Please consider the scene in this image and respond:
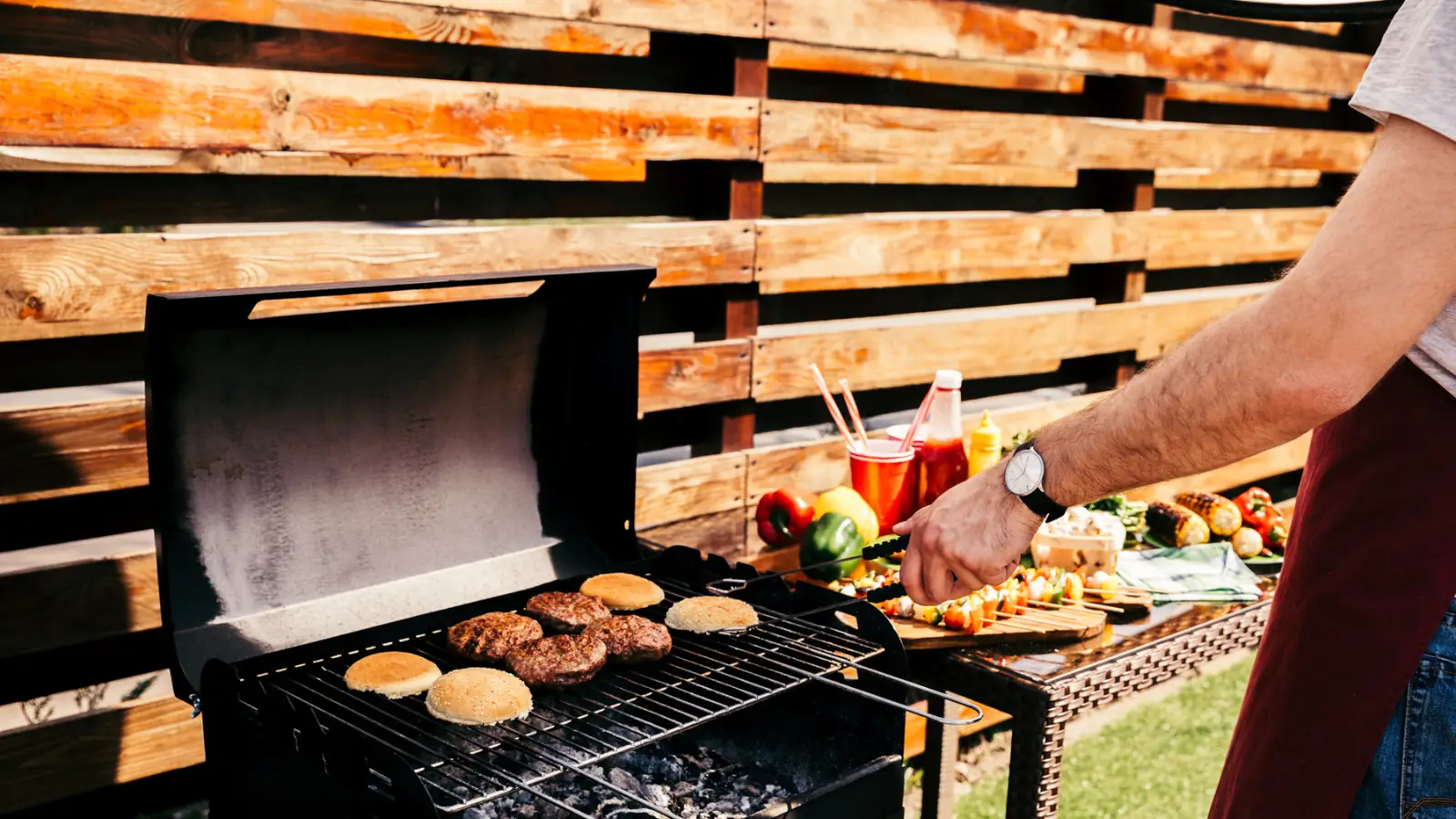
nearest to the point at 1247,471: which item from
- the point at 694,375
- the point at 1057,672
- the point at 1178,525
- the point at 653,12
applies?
the point at 1178,525

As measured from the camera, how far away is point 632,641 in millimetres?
2424

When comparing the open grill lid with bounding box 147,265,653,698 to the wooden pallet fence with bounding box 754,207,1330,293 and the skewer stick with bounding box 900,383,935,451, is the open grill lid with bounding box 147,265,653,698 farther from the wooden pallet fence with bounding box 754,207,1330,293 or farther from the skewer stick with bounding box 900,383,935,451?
the wooden pallet fence with bounding box 754,207,1330,293

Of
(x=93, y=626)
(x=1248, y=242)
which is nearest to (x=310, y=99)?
(x=93, y=626)

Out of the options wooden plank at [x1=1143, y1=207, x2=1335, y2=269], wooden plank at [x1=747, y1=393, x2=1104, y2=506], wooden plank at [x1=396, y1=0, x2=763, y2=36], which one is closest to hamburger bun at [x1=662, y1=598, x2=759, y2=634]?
wooden plank at [x1=747, y1=393, x2=1104, y2=506]

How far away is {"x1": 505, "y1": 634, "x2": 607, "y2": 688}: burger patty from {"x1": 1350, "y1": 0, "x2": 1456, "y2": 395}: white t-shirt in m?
1.61

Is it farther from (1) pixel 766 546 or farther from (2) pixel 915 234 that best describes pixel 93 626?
(2) pixel 915 234

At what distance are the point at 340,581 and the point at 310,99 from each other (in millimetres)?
1180

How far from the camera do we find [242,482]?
94.6 inches

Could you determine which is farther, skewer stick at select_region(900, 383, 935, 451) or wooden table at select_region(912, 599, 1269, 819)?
skewer stick at select_region(900, 383, 935, 451)

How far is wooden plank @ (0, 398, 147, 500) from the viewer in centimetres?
267

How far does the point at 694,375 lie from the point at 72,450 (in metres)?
1.79

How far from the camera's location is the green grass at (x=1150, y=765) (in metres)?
4.39

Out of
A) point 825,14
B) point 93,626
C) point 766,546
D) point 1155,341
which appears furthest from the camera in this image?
point 1155,341

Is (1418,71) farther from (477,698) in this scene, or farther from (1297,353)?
(477,698)
